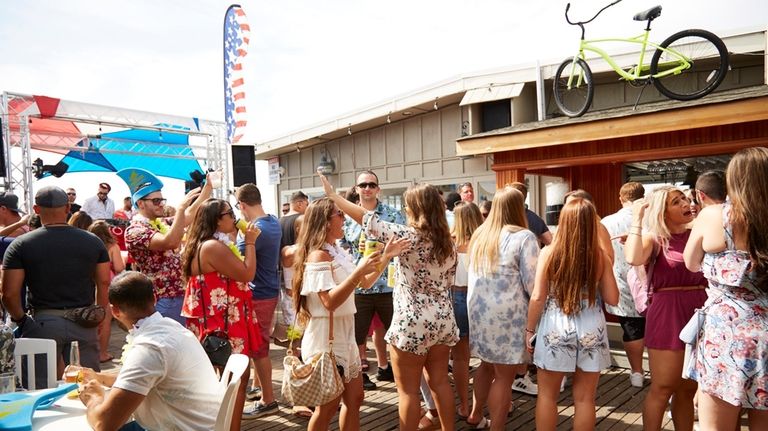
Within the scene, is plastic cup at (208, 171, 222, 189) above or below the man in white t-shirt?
above

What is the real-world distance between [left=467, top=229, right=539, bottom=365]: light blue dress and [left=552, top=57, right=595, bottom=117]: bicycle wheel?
15.8 feet

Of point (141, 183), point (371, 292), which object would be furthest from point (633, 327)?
point (141, 183)

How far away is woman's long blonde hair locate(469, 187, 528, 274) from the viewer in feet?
11.1

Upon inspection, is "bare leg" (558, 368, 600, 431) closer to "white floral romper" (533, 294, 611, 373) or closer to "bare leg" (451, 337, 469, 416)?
"white floral romper" (533, 294, 611, 373)

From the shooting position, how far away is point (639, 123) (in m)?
6.13

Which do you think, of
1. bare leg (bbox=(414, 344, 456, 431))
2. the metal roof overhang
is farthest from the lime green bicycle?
bare leg (bbox=(414, 344, 456, 431))

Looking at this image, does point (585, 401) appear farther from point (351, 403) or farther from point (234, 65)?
point (234, 65)

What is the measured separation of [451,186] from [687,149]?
5027 millimetres

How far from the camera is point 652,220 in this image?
10.2 ft

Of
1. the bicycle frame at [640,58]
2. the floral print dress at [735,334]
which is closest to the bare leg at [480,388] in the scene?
the floral print dress at [735,334]

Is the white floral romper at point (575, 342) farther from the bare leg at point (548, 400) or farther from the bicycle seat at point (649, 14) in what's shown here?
the bicycle seat at point (649, 14)

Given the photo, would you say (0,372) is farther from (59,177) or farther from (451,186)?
(59,177)

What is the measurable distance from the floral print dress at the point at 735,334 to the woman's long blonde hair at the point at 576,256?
0.60 meters

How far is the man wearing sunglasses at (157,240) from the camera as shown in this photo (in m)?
3.90
